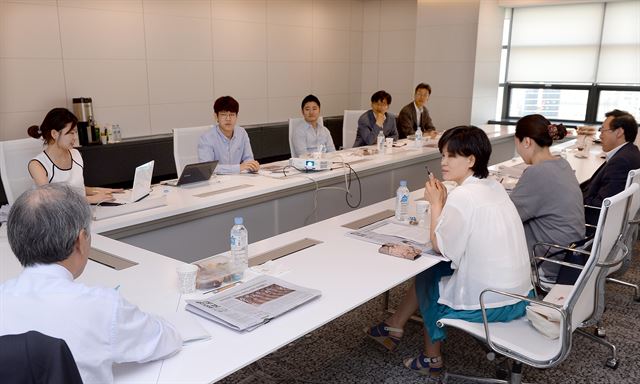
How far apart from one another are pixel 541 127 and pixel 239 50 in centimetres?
467

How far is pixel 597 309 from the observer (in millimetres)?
2225

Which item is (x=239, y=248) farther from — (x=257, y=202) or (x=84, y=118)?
(x=84, y=118)

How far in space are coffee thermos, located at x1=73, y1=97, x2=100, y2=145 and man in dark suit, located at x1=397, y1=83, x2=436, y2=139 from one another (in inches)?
137

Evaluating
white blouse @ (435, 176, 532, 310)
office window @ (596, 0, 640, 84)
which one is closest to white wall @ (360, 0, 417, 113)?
office window @ (596, 0, 640, 84)

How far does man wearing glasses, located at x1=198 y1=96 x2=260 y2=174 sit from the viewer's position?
4082 millimetres

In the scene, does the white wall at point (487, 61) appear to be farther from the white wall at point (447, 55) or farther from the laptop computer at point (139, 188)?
the laptop computer at point (139, 188)

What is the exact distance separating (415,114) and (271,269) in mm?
4662

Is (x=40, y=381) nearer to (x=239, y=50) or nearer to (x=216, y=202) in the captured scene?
(x=216, y=202)

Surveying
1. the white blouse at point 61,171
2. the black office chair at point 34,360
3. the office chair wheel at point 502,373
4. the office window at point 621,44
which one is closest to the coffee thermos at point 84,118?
the white blouse at point 61,171

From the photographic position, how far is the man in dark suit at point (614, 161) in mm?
3473

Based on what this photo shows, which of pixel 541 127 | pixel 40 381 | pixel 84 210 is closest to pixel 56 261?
pixel 84 210

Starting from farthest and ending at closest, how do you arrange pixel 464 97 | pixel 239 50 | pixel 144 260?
pixel 464 97
pixel 239 50
pixel 144 260

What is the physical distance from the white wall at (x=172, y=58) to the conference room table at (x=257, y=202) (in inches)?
85.7

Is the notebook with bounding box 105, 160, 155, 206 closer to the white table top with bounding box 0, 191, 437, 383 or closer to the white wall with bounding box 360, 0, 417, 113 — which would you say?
the white table top with bounding box 0, 191, 437, 383
